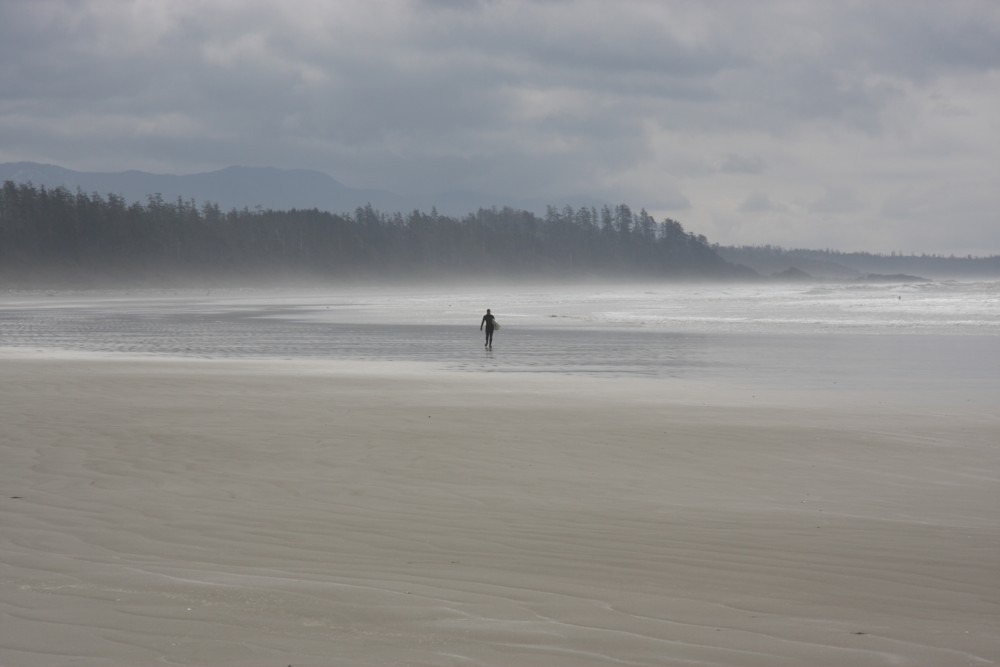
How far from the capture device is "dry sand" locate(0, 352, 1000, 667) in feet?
15.9

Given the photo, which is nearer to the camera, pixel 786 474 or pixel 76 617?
pixel 76 617

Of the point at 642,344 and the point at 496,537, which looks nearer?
the point at 496,537

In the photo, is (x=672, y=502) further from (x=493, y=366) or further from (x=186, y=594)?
(x=493, y=366)

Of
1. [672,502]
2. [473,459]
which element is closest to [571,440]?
[473,459]

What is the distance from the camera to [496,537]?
7129 mm

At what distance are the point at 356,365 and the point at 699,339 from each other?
549 inches

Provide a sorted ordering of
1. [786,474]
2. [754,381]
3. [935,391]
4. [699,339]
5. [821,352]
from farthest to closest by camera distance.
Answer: [699,339] → [821,352] → [754,381] → [935,391] → [786,474]

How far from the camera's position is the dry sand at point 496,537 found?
484 cm

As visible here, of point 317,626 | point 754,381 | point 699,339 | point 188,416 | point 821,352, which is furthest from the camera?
point 699,339

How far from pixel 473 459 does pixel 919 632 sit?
6188 mm

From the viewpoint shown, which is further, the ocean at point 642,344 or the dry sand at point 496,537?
the ocean at point 642,344

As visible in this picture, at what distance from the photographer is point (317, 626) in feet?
16.4

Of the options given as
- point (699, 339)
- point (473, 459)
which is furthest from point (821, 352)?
point (473, 459)

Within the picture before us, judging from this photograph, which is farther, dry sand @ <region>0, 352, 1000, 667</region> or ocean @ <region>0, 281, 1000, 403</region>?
ocean @ <region>0, 281, 1000, 403</region>
